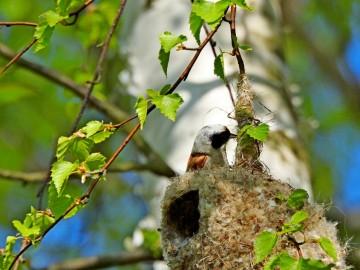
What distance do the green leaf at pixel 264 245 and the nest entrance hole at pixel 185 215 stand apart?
614 millimetres

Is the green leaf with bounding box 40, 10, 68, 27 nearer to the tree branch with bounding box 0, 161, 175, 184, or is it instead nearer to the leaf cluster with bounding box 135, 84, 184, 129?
the leaf cluster with bounding box 135, 84, 184, 129

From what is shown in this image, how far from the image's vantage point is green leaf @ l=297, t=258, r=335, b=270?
1.77m

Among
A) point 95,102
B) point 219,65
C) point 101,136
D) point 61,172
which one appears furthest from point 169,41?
point 95,102

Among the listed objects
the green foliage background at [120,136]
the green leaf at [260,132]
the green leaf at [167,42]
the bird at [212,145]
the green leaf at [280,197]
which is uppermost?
the green foliage background at [120,136]

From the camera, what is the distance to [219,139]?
9.09 feet

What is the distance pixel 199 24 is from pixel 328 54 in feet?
18.3

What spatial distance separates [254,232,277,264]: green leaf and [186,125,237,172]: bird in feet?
2.77

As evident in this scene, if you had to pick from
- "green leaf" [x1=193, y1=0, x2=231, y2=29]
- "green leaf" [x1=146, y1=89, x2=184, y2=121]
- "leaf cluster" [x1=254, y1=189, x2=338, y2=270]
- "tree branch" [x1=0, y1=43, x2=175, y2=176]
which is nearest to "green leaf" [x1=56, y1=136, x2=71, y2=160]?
"green leaf" [x1=146, y1=89, x2=184, y2=121]

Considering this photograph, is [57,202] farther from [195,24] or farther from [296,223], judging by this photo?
[296,223]

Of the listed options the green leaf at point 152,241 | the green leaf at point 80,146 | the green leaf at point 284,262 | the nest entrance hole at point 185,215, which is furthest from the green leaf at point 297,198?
the green leaf at point 152,241

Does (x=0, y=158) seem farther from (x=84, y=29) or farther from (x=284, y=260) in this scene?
(x=284, y=260)

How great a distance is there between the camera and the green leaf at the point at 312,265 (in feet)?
5.81

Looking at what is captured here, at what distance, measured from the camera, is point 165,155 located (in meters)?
3.71

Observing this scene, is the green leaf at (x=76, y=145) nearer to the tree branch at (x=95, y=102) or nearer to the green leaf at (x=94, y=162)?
the green leaf at (x=94, y=162)
